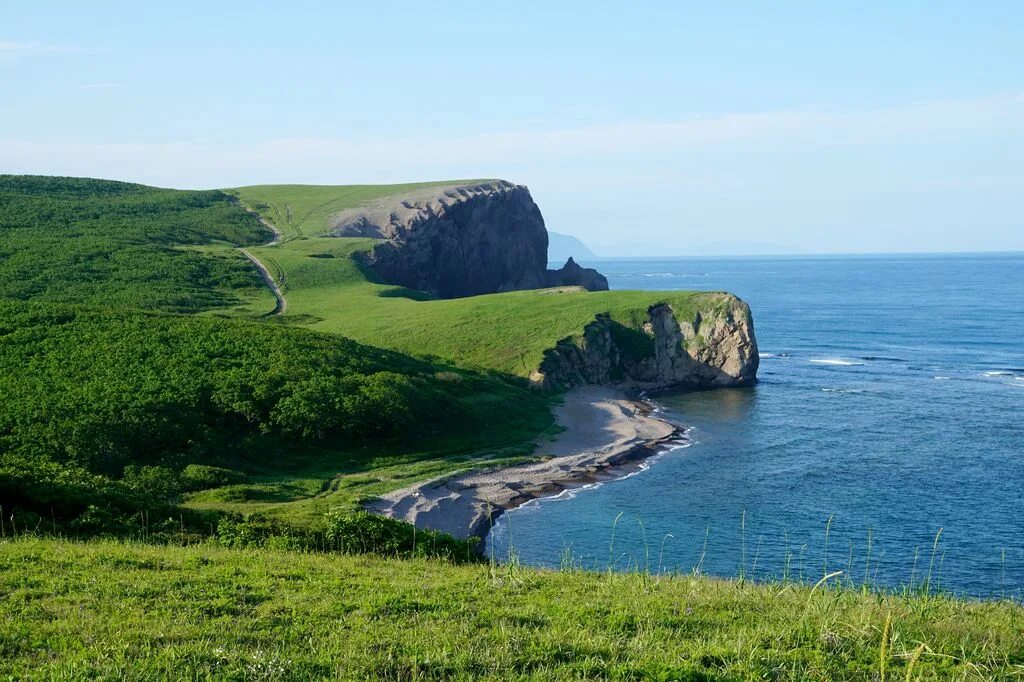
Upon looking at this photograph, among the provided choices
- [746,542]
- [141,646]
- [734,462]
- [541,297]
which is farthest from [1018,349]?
[141,646]

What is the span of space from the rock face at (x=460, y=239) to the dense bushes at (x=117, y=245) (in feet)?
76.3

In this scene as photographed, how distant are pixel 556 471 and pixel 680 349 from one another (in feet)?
147

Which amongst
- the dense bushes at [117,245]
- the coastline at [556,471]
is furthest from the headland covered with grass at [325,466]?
the dense bushes at [117,245]

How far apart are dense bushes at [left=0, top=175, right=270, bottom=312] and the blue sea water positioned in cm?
6291

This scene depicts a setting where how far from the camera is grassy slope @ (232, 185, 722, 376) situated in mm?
93688

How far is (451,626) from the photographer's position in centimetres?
1578

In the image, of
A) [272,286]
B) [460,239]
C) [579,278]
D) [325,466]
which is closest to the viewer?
[325,466]

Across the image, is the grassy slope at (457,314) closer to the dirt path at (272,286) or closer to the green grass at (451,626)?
the dirt path at (272,286)

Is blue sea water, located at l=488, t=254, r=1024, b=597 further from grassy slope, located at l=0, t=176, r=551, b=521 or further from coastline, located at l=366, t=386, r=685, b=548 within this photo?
grassy slope, located at l=0, t=176, r=551, b=521

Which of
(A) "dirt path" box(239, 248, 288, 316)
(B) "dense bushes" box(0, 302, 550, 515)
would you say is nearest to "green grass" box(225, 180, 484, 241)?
(A) "dirt path" box(239, 248, 288, 316)

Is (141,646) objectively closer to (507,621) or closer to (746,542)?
(507,621)

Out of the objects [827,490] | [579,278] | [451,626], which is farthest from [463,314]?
[451,626]

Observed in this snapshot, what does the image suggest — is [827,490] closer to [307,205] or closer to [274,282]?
[274,282]

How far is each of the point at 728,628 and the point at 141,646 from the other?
10327 mm
